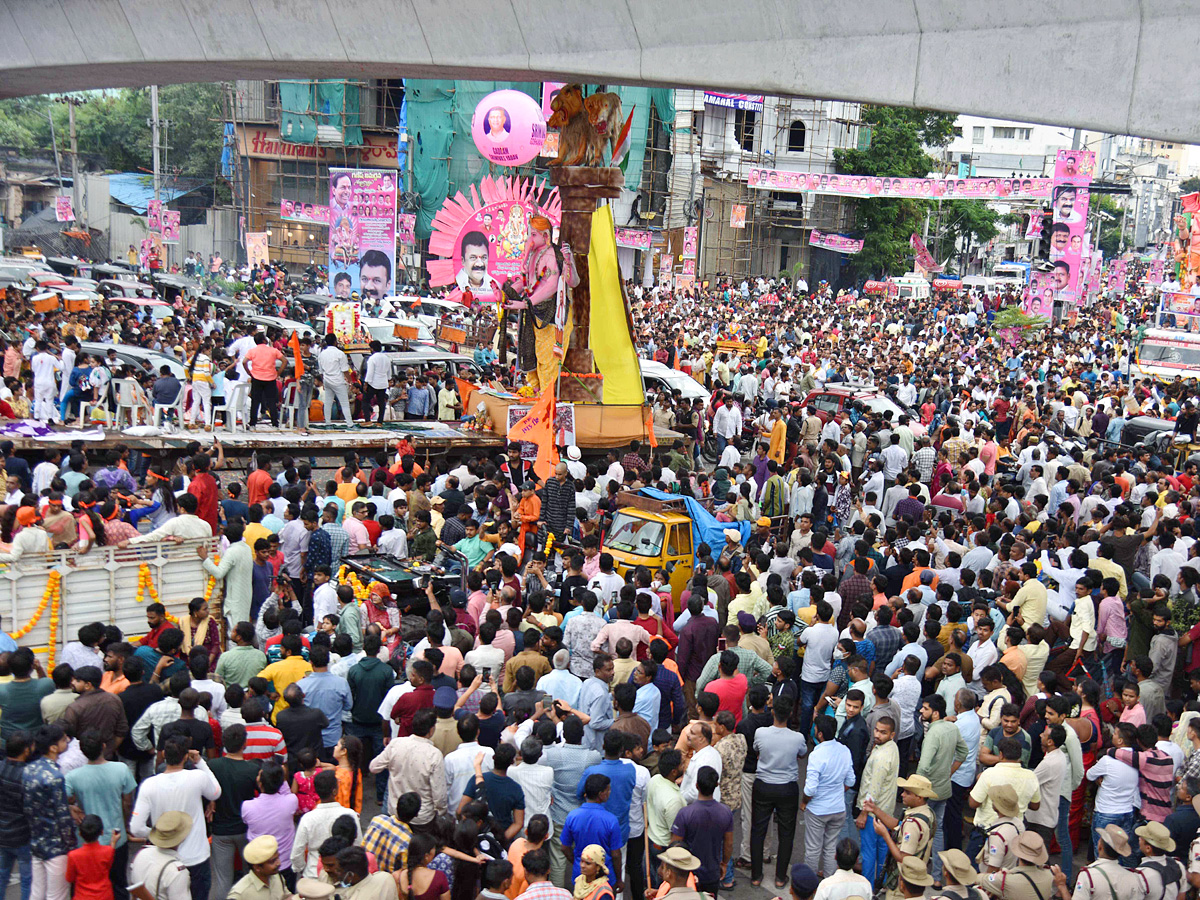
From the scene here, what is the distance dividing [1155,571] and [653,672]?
21.5ft

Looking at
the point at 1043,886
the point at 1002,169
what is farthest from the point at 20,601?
the point at 1002,169

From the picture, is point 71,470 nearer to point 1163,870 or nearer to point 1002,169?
point 1163,870

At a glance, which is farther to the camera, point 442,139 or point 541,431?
point 442,139

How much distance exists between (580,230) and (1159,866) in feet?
41.4

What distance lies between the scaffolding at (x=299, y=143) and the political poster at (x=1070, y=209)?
22.7m

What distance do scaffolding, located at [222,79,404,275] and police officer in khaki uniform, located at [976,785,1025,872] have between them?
38.3 m

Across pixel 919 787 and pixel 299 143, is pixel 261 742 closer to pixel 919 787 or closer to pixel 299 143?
pixel 919 787

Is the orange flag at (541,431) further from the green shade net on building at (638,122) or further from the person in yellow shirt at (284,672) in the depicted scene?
the green shade net on building at (638,122)

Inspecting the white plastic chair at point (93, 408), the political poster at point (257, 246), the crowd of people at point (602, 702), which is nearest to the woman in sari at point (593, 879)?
the crowd of people at point (602, 702)

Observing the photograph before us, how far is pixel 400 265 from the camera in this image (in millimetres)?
40312

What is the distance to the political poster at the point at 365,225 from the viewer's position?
2109 cm

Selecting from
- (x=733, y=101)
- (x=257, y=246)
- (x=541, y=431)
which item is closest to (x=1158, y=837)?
(x=541, y=431)

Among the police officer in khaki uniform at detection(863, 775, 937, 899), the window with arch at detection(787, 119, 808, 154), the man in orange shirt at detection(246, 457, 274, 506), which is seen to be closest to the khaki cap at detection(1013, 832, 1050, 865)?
the police officer in khaki uniform at detection(863, 775, 937, 899)

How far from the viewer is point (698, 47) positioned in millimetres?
10555
